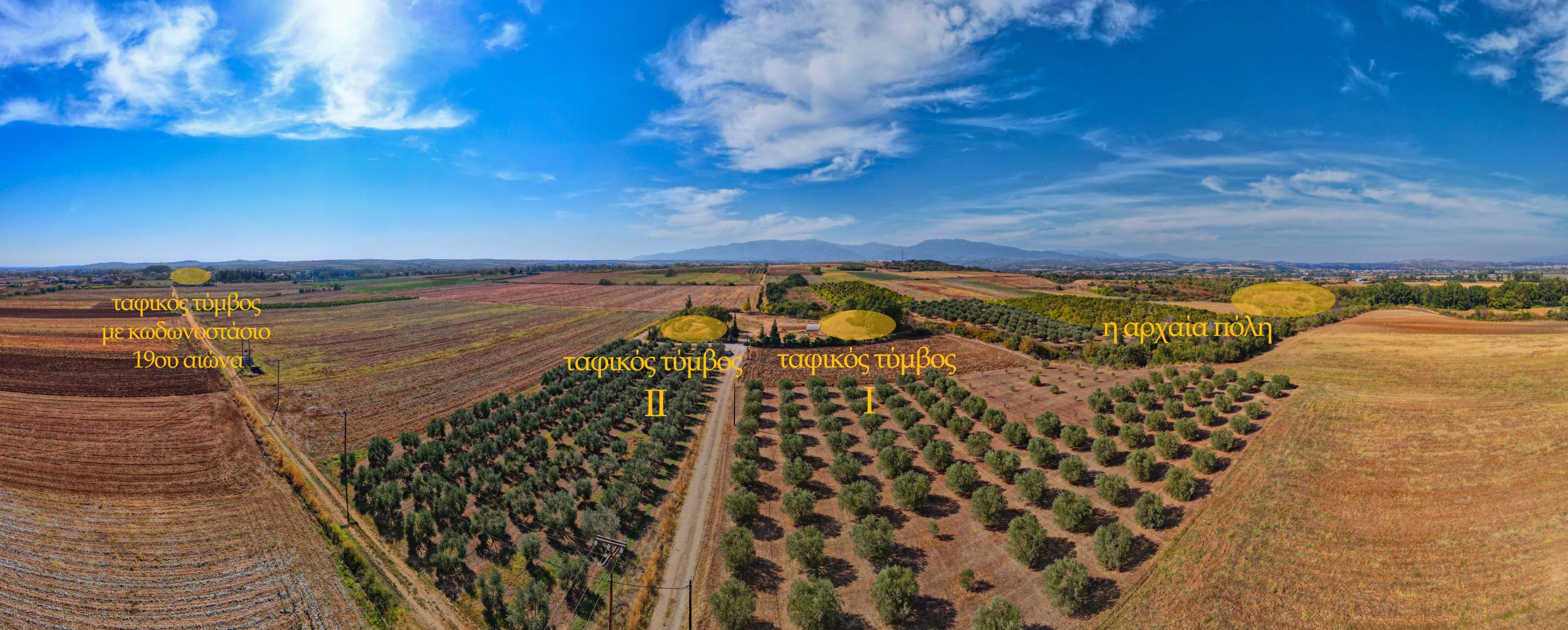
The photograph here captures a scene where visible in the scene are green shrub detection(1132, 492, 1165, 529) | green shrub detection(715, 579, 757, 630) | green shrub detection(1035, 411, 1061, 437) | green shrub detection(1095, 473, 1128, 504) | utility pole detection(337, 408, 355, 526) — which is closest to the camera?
green shrub detection(715, 579, 757, 630)

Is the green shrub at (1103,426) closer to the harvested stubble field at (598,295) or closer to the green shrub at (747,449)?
the green shrub at (747,449)

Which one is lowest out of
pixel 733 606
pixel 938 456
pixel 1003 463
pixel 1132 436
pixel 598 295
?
pixel 733 606

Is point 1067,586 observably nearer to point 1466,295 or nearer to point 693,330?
point 693,330

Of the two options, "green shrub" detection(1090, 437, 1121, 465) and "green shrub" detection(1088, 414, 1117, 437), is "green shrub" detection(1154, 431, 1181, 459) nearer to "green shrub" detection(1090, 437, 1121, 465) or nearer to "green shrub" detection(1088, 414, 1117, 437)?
"green shrub" detection(1090, 437, 1121, 465)

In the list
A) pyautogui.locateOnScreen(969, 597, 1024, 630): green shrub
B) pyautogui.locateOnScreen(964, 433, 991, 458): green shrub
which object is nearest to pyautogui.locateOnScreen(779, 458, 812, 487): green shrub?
pyautogui.locateOnScreen(964, 433, 991, 458): green shrub

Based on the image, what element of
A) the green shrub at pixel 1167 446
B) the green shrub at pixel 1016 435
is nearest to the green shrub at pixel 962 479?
the green shrub at pixel 1016 435

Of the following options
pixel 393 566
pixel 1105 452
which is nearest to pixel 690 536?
pixel 393 566

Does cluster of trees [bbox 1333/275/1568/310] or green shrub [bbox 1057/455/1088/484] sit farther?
cluster of trees [bbox 1333/275/1568/310]
